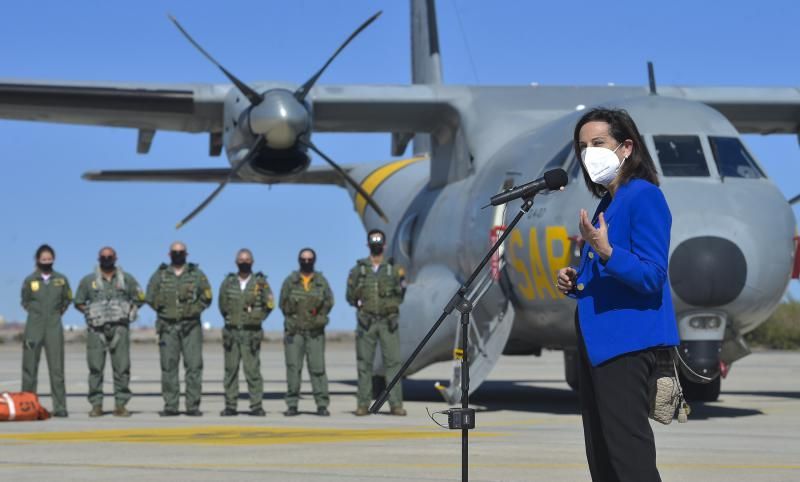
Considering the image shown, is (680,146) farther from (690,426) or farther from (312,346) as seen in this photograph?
(312,346)

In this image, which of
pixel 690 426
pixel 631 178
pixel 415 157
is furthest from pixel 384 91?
pixel 631 178

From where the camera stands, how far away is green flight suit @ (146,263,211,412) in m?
13.2

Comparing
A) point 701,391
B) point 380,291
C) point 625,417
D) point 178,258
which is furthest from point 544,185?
point 701,391

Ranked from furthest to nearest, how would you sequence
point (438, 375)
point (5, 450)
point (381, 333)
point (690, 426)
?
1. point (438, 375)
2. point (381, 333)
3. point (690, 426)
4. point (5, 450)

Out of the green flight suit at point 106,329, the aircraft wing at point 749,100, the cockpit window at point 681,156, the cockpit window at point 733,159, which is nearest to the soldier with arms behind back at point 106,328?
the green flight suit at point 106,329

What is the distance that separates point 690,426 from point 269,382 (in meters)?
11.0

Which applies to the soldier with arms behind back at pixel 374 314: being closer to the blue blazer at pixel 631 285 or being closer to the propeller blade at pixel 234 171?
the propeller blade at pixel 234 171

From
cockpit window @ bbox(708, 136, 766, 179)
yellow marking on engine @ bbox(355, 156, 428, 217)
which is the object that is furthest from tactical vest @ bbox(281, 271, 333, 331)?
yellow marking on engine @ bbox(355, 156, 428, 217)

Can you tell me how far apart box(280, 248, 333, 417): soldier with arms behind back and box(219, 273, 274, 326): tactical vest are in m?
0.25

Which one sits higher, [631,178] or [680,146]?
[680,146]

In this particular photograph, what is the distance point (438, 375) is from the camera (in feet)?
80.2

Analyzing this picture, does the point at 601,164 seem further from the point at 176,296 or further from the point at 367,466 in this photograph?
the point at 176,296

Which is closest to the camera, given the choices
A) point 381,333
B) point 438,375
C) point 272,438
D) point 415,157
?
point 272,438

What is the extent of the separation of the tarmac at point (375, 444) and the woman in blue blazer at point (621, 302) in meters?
3.12
